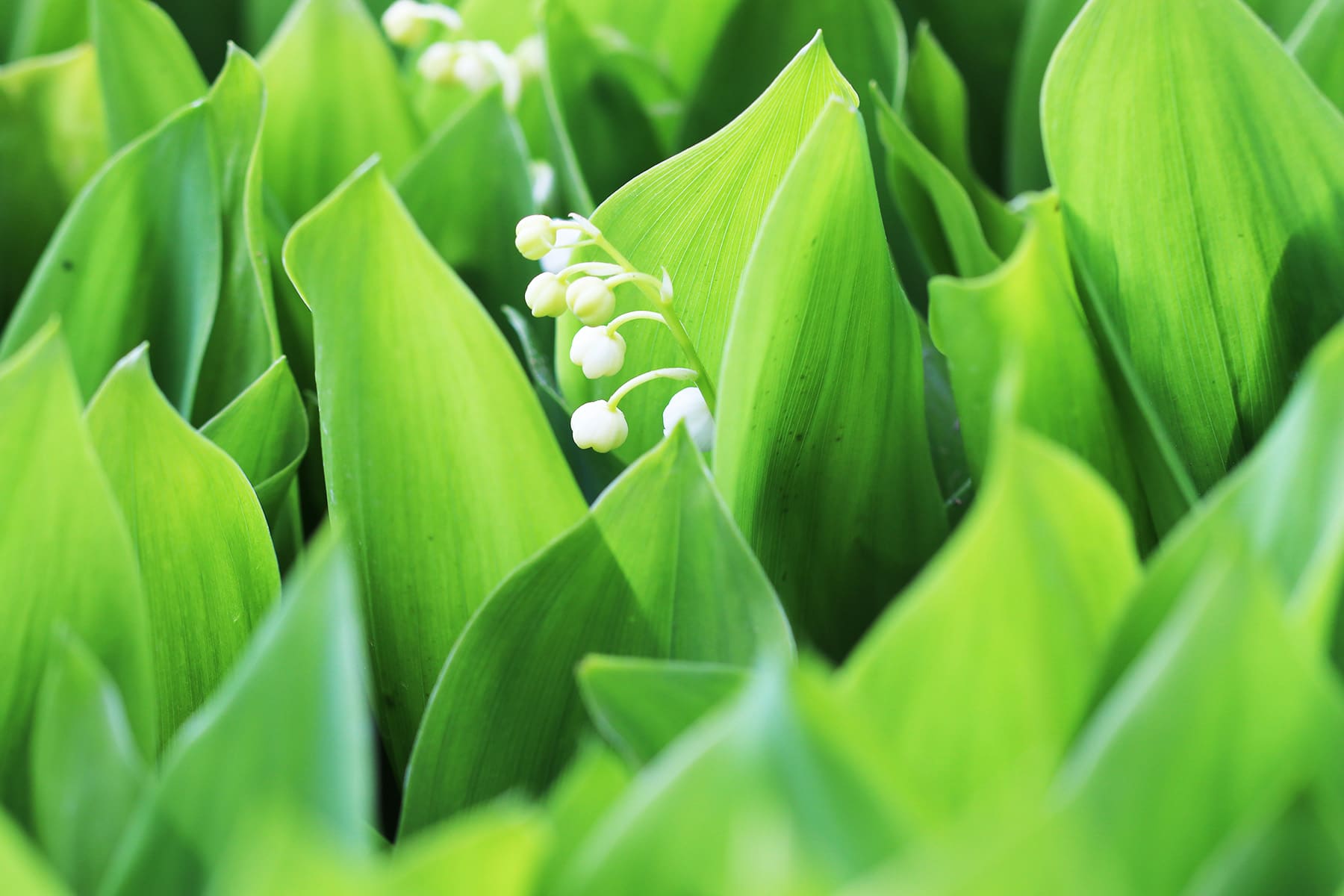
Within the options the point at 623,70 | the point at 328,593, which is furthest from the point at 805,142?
the point at 623,70

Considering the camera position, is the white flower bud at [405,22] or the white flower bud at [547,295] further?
the white flower bud at [405,22]

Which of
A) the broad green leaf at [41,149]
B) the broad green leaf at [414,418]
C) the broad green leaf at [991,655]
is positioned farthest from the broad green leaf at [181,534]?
the broad green leaf at [41,149]

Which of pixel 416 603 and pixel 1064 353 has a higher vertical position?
pixel 1064 353

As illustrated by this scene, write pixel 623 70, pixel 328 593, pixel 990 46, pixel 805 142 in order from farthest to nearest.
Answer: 1. pixel 990 46
2. pixel 623 70
3. pixel 805 142
4. pixel 328 593

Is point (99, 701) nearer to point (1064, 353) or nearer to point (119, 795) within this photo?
point (119, 795)

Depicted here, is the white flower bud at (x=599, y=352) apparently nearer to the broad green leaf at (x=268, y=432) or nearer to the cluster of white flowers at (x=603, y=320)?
the cluster of white flowers at (x=603, y=320)

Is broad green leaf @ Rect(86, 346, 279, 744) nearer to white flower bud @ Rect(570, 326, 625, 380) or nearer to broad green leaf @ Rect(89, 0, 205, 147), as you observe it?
white flower bud @ Rect(570, 326, 625, 380)
